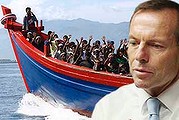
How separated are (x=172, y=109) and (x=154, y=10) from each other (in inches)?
13.3

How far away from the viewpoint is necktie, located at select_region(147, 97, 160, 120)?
1521 mm

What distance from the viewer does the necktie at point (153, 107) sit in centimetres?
152

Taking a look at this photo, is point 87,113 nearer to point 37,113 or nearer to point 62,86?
point 62,86

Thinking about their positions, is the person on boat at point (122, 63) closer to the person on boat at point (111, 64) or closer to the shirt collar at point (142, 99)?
the person on boat at point (111, 64)

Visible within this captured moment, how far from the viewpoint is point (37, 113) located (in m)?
14.0

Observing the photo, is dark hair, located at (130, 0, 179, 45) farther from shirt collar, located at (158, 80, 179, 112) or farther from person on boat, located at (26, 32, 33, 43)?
person on boat, located at (26, 32, 33, 43)

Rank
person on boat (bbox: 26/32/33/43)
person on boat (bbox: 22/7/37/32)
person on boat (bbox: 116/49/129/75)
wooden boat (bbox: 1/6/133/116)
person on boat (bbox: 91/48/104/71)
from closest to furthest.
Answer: wooden boat (bbox: 1/6/133/116)
person on boat (bbox: 91/48/104/71)
person on boat (bbox: 116/49/129/75)
person on boat (bbox: 26/32/33/43)
person on boat (bbox: 22/7/37/32)

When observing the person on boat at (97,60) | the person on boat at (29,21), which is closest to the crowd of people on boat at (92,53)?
the person on boat at (97,60)

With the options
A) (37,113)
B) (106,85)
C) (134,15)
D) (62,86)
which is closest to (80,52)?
(62,86)

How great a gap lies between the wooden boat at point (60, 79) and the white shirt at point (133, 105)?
684cm

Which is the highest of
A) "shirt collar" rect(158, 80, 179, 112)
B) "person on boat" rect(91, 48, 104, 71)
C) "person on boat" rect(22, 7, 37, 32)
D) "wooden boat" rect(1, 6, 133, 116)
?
"shirt collar" rect(158, 80, 179, 112)

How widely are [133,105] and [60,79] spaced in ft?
31.4

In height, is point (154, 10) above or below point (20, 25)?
above

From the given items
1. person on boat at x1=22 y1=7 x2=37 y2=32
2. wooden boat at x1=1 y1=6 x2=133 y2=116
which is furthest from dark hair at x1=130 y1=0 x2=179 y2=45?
person on boat at x1=22 y1=7 x2=37 y2=32
